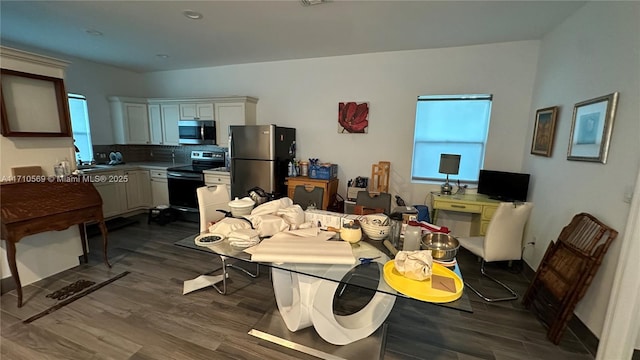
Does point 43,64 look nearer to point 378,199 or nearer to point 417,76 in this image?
point 378,199

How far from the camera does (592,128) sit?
2.03 metres

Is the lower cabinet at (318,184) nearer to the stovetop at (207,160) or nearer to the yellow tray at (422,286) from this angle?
the stovetop at (207,160)

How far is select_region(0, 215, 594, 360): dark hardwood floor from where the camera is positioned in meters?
1.80

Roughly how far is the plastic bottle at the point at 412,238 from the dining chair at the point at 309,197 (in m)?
1.24

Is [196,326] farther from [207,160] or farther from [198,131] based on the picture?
[198,131]

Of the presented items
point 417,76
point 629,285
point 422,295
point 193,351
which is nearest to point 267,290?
point 193,351

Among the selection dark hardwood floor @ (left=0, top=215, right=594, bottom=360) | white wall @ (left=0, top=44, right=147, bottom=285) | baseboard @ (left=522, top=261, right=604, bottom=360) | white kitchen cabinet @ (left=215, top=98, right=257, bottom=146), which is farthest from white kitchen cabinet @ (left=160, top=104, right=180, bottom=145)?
baseboard @ (left=522, top=261, right=604, bottom=360)

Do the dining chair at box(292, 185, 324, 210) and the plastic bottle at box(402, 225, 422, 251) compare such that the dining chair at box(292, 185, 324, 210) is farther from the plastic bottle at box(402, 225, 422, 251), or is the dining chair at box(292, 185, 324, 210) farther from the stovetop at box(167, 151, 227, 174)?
the stovetop at box(167, 151, 227, 174)

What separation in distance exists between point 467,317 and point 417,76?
295 cm

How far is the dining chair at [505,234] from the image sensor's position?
2.42m

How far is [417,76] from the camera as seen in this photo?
11.7 feet

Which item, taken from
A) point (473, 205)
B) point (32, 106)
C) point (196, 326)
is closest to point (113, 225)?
point (32, 106)

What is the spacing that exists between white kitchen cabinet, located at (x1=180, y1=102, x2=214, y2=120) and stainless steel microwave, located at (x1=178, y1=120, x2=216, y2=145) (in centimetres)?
8

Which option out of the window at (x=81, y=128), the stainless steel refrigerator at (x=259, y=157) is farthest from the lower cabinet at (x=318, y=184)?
the window at (x=81, y=128)
